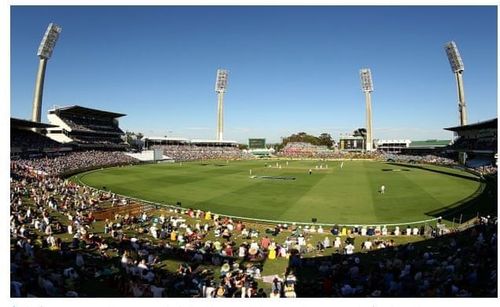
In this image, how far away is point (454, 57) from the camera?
101500mm

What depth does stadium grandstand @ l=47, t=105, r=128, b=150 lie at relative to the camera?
294ft

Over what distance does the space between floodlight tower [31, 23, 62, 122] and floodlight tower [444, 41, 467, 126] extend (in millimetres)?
90781

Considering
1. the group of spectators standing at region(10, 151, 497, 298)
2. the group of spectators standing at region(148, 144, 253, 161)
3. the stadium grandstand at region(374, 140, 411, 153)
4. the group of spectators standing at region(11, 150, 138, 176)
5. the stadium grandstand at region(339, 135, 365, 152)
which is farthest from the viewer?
the stadium grandstand at region(339, 135, 365, 152)

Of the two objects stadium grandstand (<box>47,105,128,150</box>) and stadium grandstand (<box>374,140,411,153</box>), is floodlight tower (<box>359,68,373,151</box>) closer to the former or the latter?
stadium grandstand (<box>374,140,411,153</box>)

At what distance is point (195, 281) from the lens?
1445 cm

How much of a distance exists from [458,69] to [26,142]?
97302mm

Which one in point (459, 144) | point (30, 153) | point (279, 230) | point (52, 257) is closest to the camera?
point (52, 257)

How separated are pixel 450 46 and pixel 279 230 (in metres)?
95.1

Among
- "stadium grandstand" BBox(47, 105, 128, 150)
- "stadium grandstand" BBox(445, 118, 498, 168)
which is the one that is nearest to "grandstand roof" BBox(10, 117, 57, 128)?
"stadium grandstand" BBox(47, 105, 128, 150)

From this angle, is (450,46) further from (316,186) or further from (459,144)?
(316,186)

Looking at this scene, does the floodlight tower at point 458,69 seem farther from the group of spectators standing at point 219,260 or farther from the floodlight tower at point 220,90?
the group of spectators standing at point 219,260

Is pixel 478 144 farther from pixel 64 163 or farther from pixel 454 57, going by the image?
pixel 64 163

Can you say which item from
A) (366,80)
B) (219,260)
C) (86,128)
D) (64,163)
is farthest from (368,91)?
(219,260)

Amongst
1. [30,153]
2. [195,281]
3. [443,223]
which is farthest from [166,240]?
[30,153]
